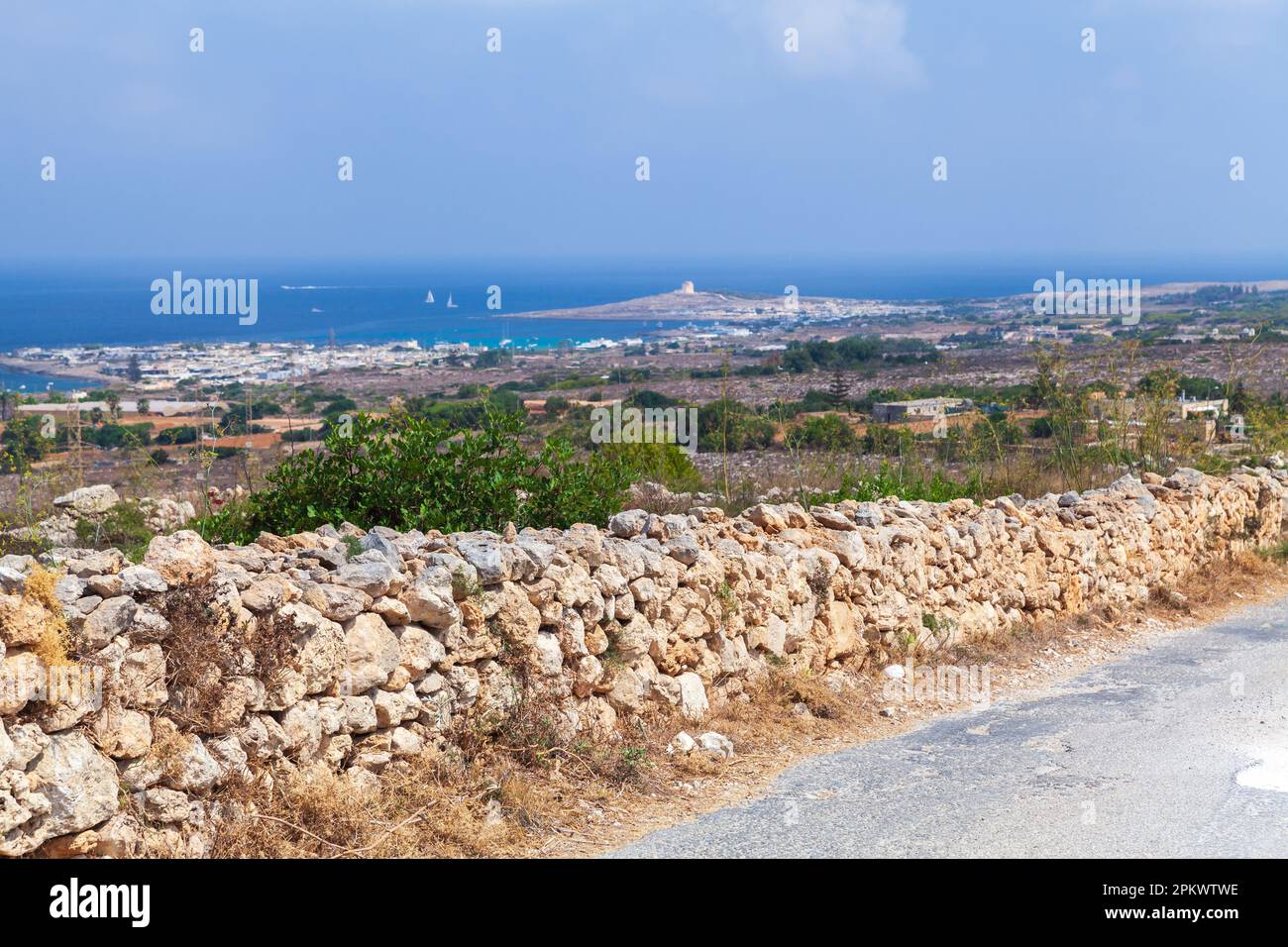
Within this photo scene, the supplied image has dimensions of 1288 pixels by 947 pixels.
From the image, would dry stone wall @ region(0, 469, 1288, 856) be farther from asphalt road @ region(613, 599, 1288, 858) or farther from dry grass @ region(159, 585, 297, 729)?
asphalt road @ region(613, 599, 1288, 858)

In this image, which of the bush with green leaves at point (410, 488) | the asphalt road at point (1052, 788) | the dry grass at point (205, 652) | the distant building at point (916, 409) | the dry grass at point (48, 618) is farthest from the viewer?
the distant building at point (916, 409)

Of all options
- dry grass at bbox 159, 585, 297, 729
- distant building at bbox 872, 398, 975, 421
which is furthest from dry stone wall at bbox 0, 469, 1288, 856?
distant building at bbox 872, 398, 975, 421

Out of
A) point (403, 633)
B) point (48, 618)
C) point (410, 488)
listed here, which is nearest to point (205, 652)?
point (48, 618)

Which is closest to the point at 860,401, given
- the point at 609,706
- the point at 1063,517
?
the point at 1063,517

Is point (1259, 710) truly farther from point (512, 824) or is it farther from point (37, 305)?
point (37, 305)

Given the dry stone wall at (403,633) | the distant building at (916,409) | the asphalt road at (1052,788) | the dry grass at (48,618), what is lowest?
the asphalt road at (1052,788)

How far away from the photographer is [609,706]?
6.55 metres

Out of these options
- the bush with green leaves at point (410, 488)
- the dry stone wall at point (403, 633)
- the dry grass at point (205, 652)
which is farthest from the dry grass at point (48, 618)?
the bush with green leaves at point (410, 488)

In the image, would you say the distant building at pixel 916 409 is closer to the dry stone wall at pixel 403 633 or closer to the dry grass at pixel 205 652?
the dry stone wall at pixel 403 633

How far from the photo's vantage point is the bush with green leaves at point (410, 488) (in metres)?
8.19

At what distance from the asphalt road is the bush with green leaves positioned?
2888 mm

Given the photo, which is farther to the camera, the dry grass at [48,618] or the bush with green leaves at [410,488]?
the bush with green leaves at [410,488]

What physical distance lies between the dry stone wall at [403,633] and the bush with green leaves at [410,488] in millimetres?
1086

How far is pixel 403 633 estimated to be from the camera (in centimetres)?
559
